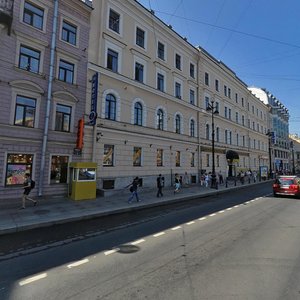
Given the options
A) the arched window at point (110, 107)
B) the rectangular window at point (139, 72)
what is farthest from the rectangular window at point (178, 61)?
the arched window at point (110, 107)

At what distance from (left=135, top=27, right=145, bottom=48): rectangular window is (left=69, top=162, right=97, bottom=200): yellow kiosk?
1241 centimetres

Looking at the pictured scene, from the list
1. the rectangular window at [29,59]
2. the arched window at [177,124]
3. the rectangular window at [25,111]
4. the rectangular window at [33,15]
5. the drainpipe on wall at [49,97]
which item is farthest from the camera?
the arched window at [177,124]

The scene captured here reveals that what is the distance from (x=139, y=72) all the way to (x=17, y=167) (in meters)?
12.9

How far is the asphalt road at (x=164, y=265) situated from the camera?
14.0 ft

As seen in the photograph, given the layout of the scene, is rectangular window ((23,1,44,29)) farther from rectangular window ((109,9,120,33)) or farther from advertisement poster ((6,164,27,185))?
advertisement poster ((6,164,27,185))

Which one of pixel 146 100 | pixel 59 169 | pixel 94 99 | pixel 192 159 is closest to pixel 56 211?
pixel 59 169

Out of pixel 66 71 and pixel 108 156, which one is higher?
pixel 66 71

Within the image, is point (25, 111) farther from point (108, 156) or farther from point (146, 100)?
point (146, 100)

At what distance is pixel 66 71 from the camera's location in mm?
16812

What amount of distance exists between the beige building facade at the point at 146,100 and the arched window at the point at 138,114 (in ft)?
0.28

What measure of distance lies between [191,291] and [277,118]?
67601 millimetres

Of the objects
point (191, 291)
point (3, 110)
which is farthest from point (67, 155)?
point (191, 291)

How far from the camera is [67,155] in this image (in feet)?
53.7

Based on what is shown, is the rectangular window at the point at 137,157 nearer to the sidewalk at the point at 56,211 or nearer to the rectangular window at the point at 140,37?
the sidewalk at the point at 56,211
